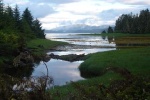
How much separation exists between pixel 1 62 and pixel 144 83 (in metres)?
33.6

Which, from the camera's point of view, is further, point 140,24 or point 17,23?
point 140,24

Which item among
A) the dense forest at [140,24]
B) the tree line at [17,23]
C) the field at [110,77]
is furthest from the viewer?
the dense forest at [140,24]

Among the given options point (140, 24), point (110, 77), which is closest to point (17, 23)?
point (110, 77)

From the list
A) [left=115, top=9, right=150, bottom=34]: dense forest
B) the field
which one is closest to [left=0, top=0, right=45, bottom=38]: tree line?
the field

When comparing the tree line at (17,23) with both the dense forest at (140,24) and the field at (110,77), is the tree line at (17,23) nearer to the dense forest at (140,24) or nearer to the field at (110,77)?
the field at (110,77)

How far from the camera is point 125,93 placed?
289 inches

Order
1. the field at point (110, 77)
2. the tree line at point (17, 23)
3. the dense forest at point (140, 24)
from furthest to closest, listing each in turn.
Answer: the dense forest at point (140, 24) < the tree line at point (17, 23) < the field at point (110, 77)

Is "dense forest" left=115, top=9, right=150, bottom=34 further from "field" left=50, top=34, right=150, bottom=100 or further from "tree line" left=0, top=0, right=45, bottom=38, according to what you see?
"field" left=50, top=34, right=150, bottom=100

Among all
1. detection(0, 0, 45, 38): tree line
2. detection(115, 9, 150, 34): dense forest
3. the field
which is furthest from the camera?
detection(115, 9, 150, 34): dense forest

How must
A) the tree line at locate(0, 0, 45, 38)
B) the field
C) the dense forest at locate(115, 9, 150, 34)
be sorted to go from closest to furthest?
the field, the tree line at locate(0, 0, 45, 38), the dense forest at locate(115, 9, 150, 34)

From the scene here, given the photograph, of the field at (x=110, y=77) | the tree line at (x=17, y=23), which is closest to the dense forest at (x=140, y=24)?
the tree line at (x=17, y=23)

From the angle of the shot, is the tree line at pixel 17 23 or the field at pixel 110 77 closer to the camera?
the field at pixel 110 77

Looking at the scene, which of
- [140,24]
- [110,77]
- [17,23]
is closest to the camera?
[110,77]

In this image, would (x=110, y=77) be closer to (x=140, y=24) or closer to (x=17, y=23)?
(x=17, y=23)
